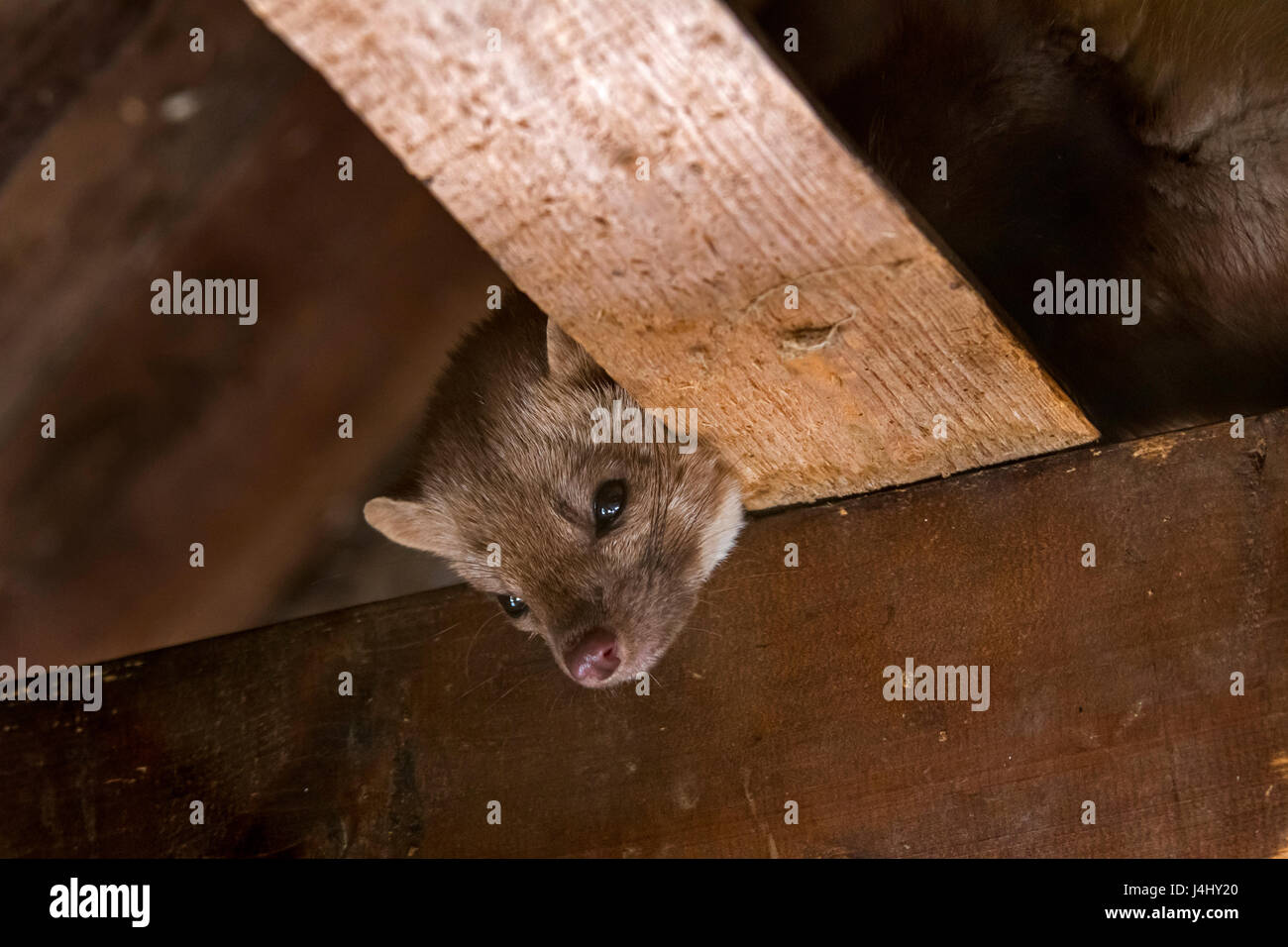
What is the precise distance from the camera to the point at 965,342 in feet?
5.65

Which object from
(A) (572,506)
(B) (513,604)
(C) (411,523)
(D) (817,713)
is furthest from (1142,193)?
(C) (411,523)

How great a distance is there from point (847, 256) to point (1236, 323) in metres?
1.30

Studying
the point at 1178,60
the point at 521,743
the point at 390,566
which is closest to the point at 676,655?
the point at 521,743

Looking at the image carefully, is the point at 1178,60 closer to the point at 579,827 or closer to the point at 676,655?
the point at 676,655

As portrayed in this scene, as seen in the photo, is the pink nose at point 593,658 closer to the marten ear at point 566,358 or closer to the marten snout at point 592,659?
the marten snout at point 592,659

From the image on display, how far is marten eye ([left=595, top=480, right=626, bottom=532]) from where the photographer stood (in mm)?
2740

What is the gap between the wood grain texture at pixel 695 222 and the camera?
4.34 ft

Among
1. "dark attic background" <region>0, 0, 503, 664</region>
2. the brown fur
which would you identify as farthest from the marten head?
"dark attic background" <region>0, 0, 503, 664</region>

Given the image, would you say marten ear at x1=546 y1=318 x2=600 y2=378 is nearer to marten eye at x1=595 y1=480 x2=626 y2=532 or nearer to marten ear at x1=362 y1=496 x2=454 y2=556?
marten eye at x1=595 y1=480 x2=626 y2=532

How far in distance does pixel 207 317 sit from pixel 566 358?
195cm

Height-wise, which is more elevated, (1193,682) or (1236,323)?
(1236,323)

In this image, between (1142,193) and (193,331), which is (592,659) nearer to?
(1142,193)

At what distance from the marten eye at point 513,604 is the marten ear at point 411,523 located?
526mm

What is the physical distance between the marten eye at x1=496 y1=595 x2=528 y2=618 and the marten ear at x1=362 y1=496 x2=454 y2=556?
526 mm
